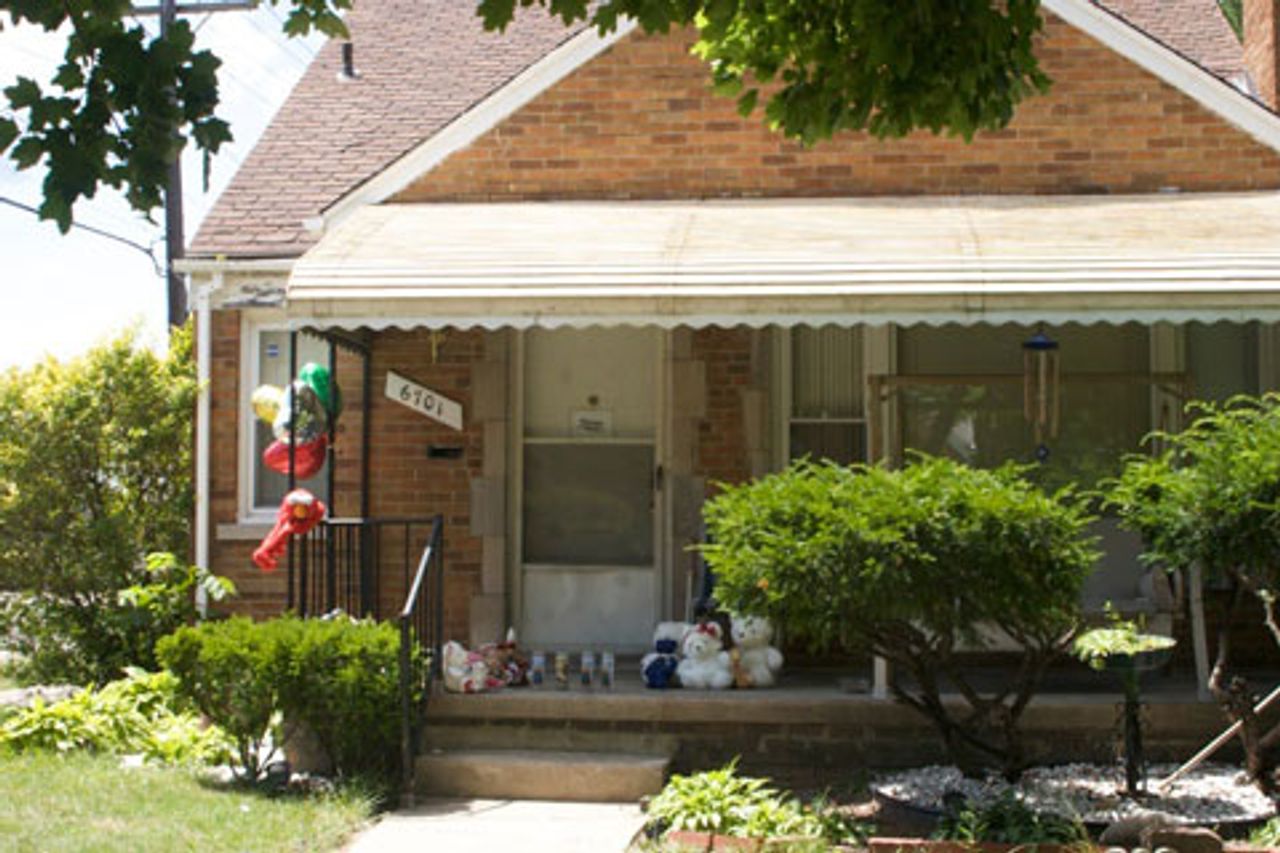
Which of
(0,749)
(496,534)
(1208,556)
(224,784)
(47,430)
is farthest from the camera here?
(47,430)

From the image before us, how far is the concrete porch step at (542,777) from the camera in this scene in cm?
906

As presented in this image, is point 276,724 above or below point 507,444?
below

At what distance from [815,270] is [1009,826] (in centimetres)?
320

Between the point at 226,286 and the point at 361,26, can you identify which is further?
the point at 361,26

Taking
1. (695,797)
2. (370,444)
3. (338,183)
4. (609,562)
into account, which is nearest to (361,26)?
(338,183)

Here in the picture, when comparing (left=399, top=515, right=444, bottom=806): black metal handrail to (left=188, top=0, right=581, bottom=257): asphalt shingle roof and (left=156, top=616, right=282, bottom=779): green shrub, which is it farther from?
(left=188, top=0, right=581, bottom=257): asphalt shingle roof

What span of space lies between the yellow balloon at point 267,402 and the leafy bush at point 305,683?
2.60 meters

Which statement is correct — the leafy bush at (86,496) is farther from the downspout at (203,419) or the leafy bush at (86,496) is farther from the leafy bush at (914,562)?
the leafy bush at (914,562)

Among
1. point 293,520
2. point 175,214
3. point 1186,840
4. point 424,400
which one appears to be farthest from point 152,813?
point 175,214

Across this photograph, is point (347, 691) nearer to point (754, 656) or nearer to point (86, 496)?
point (754, 656)

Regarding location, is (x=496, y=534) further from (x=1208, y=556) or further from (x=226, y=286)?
(x=1208, y=556)

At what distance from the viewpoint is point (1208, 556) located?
7.90 metres

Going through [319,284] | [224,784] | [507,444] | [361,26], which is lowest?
[224,784]

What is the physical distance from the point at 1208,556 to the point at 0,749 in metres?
6.58
